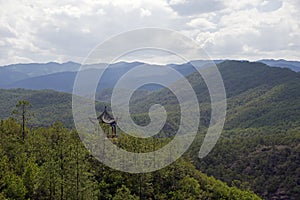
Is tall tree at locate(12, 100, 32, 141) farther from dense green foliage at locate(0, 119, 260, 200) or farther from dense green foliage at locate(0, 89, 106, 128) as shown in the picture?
dense green foliage at locate(0, 89, 106, 128)

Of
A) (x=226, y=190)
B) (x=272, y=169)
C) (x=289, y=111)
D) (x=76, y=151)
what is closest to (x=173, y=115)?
(x=289, y=111)

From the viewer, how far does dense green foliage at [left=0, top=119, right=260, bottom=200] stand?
81.6 feet

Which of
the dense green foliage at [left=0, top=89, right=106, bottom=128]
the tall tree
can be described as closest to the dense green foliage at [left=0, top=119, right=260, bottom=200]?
the tall tree

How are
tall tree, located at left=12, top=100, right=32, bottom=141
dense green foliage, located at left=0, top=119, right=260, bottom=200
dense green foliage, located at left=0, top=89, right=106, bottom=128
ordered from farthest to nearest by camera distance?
dense green foliage, located at left=0, top=89, right=106, bottom=128 → tall tree, located at left=12, top=100, right=32, bottom=141 → dense green foliage, located at left=0, top=119, right=260, bottom=200

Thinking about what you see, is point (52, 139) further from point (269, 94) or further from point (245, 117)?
point (269, 94)

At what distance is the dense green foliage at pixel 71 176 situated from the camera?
81.6 ft

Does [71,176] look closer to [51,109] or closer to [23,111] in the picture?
[23,111]

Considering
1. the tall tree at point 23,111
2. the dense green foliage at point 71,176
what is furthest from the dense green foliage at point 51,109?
the dense green foliage at point 71,176

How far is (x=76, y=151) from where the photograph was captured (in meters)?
26.6

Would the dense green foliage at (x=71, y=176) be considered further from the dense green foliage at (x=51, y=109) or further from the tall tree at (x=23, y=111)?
the dense green foliage at (x=51, y=109)

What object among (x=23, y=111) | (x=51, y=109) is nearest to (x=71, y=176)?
(x=23, y=111)

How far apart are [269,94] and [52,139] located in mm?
158611

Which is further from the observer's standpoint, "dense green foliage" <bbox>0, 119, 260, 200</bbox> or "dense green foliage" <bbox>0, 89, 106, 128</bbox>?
"dense green foliage" <bbox>0, 89, 106, 128</bbox>

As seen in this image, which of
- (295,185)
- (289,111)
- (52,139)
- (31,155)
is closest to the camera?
(31,155)
